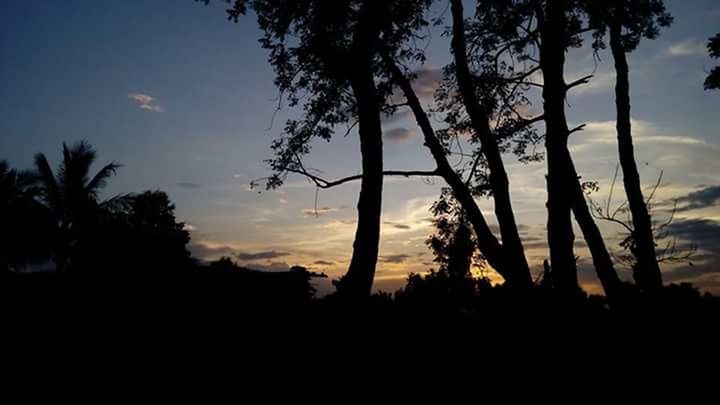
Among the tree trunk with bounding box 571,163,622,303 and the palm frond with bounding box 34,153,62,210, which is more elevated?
the palm frond with bounding box 34,153,62,210

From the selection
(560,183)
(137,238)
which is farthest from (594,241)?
(137,238)

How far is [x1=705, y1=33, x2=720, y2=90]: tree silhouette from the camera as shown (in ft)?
48.3

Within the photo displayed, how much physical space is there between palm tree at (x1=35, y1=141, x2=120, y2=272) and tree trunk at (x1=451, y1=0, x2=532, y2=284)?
27.5 metres

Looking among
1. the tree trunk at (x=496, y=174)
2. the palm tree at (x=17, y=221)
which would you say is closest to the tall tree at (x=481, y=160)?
the tree trunk at (x=496, y=174)

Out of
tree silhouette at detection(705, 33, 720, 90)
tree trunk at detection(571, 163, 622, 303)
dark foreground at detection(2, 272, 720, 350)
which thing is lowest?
dark foreground at detection(2, 272, 720, 350)

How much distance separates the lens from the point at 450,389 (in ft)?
24.1

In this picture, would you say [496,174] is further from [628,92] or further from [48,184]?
[48,184]

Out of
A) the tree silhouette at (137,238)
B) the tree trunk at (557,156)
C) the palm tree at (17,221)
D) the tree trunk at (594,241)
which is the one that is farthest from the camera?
the palm tree at (17,221)

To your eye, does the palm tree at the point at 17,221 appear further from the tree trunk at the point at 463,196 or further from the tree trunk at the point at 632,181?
the tree trunk at the point at 632,181

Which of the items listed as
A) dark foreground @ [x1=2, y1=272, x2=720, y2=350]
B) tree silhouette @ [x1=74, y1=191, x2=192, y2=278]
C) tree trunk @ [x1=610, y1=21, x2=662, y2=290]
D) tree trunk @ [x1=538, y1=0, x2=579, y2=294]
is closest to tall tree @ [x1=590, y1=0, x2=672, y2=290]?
tree trunk @ [x1=610, y1=21, x2=662, y2=290]

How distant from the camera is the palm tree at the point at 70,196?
105 feet

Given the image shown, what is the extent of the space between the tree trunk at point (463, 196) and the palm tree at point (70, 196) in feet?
83.0

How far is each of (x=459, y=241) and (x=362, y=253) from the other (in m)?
5.06

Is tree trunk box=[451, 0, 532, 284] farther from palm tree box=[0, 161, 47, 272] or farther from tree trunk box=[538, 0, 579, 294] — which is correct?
palm tree box=[0, 161, 47, 272]
